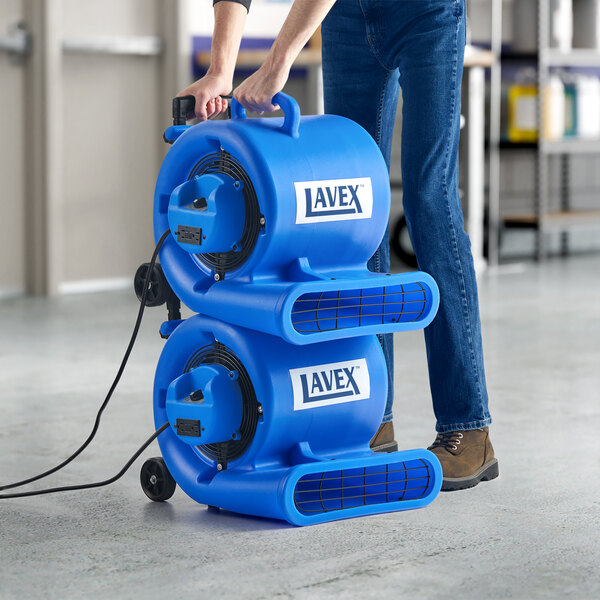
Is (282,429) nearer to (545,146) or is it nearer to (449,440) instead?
(449,440)

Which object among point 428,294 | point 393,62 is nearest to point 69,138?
point 393,62

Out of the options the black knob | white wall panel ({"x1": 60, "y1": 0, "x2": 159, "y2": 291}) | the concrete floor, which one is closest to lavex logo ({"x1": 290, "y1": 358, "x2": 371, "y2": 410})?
the concrete floor

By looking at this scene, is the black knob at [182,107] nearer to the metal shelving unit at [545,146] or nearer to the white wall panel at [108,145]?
the white wall panel at [108,145]

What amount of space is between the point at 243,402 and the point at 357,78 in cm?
56

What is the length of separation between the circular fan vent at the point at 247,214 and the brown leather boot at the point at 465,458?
44cm

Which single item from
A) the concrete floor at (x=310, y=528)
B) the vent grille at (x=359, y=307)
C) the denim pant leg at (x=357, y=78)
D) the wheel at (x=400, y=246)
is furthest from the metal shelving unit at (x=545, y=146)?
the vent grille at (x=359, y=307)

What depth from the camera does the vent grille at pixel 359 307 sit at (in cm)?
149

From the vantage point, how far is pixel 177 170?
1.64 meters

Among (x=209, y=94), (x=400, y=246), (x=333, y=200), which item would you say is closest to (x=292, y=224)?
(x=333, y=200)

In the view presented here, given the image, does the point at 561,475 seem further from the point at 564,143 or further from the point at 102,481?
the point at 564,143

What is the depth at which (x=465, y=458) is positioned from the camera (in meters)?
1.75

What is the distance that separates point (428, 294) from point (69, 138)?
3000 mm

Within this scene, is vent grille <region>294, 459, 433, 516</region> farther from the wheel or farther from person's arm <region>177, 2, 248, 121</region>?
the wheel

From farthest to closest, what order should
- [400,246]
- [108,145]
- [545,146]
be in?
[545,146]
[400,246]
[108,145]
